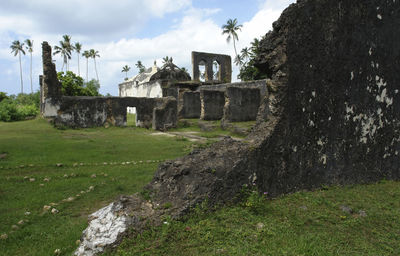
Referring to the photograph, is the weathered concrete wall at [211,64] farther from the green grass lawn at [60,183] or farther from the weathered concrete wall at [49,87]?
the green grass lawn at [60,183]

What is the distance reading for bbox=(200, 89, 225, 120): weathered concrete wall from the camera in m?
18.8

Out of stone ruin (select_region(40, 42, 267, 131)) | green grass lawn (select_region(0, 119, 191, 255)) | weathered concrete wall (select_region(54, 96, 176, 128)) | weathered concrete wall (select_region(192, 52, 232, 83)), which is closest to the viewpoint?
green grass lawn (select_region(0, 119, 191, 255))

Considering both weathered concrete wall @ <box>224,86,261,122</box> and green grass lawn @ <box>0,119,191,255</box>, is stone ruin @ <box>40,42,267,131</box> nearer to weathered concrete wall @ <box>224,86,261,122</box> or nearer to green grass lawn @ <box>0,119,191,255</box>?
weathered concrete wall @ <box>224,86,261,122</box>

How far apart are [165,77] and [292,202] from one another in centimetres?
2740

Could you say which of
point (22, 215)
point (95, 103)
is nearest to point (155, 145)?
point (22, 215)

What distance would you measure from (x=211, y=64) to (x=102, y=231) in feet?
97.2

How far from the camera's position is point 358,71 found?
4.52 meters

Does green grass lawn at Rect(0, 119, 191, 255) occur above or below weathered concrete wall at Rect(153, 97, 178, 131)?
below

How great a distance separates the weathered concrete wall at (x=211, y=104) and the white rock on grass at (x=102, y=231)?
614 inches

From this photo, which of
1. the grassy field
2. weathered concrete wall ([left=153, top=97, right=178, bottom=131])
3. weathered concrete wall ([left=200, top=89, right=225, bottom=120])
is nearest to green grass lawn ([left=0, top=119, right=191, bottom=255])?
the grassy field

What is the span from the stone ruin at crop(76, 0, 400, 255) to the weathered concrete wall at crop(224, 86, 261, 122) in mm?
11071

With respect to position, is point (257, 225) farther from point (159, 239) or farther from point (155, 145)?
point (155, 145)

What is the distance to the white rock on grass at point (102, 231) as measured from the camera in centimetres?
294

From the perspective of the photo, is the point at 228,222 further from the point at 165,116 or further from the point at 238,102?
the point at 165,116
